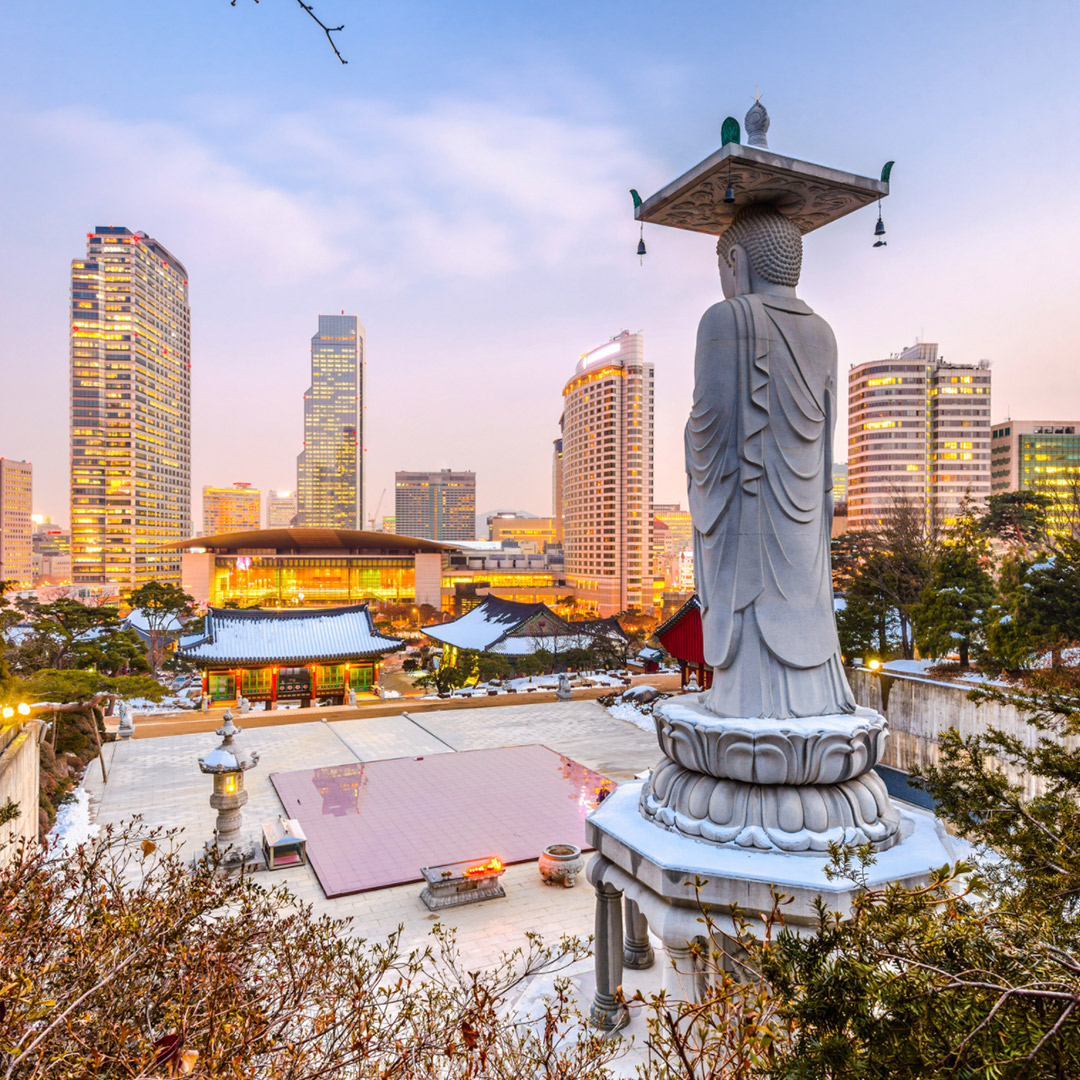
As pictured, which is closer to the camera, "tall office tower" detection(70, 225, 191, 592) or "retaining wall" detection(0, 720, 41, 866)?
"retaining wall" detection(0, 720, 41, 866)

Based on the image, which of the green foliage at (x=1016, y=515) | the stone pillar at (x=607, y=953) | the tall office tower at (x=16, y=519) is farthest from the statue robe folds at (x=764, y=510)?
the tall office tower at (x=16, y=519)

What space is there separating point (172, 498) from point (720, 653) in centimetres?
9492

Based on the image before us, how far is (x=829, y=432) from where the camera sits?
21.7 ft

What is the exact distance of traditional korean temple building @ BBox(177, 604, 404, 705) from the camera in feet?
85.9

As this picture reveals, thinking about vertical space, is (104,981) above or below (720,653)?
below

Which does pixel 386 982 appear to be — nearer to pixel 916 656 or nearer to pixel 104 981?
pixel 104 981

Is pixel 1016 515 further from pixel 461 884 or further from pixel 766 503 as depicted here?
pixel 766 503

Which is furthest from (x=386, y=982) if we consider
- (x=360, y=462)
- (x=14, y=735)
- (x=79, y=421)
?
(x=360, y=462)

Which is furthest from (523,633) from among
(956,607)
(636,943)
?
(636,943)

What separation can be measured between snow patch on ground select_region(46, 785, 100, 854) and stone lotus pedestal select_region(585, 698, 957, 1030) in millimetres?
10004

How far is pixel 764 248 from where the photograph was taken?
6527 mm

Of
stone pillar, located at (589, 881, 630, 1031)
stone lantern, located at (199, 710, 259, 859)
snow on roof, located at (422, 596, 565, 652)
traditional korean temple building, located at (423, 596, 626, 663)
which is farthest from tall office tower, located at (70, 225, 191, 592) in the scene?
stone pillar, located at (589, 881, 630, 1031)

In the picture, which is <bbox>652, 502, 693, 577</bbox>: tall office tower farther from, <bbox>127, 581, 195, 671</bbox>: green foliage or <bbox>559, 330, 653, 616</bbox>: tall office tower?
<bbox>127, 581, 195, 671</bbox>: green foliage

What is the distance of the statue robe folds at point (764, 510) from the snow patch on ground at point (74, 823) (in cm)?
1106
